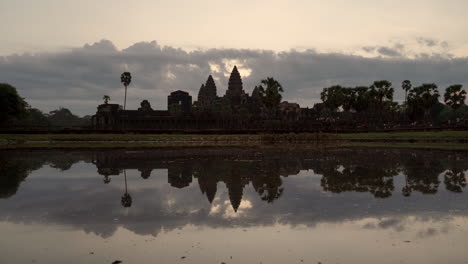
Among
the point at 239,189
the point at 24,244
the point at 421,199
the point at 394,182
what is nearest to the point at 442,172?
the point at 394,182

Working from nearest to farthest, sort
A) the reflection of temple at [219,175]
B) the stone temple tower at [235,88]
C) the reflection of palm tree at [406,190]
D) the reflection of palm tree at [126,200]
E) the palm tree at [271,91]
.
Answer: the reflection of palm tree at [126,200] → the reflection of palm tree at [406,190] → the reflection of temple at [219,175] → the palm tree at [271,91] → the stone temple tower at [235,88]

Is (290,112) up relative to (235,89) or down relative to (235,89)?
down

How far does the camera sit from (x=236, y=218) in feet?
39.7

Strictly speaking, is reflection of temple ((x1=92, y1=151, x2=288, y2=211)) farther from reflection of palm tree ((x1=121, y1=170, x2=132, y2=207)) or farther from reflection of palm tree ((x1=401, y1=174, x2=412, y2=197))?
reflection of palm tree ((x1=401, y1=174, x2=412, y2=197))

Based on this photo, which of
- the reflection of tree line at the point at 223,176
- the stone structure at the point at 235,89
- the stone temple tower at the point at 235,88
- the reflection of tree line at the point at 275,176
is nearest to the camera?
the reflection of tree line at the point at 223,176

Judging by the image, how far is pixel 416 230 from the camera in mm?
10547

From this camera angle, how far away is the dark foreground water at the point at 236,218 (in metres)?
8.88

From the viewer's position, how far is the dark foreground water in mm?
8875

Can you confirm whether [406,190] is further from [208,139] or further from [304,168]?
[208,139]

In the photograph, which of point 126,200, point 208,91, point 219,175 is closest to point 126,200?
point 126,200

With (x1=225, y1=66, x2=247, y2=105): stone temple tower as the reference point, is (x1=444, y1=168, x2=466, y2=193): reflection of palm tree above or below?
below

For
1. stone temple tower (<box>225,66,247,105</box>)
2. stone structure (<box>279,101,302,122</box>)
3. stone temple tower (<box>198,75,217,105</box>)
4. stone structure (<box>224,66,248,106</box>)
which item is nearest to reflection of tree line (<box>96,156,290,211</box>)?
stone structure (<box>279,101,302,122</box>)

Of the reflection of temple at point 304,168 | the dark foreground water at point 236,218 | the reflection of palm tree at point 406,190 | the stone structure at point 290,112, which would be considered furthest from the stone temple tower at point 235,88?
the reflection of palm tree at point 406,190

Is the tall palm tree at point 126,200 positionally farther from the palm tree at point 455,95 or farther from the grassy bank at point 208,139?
the palm tree at point 455,95
